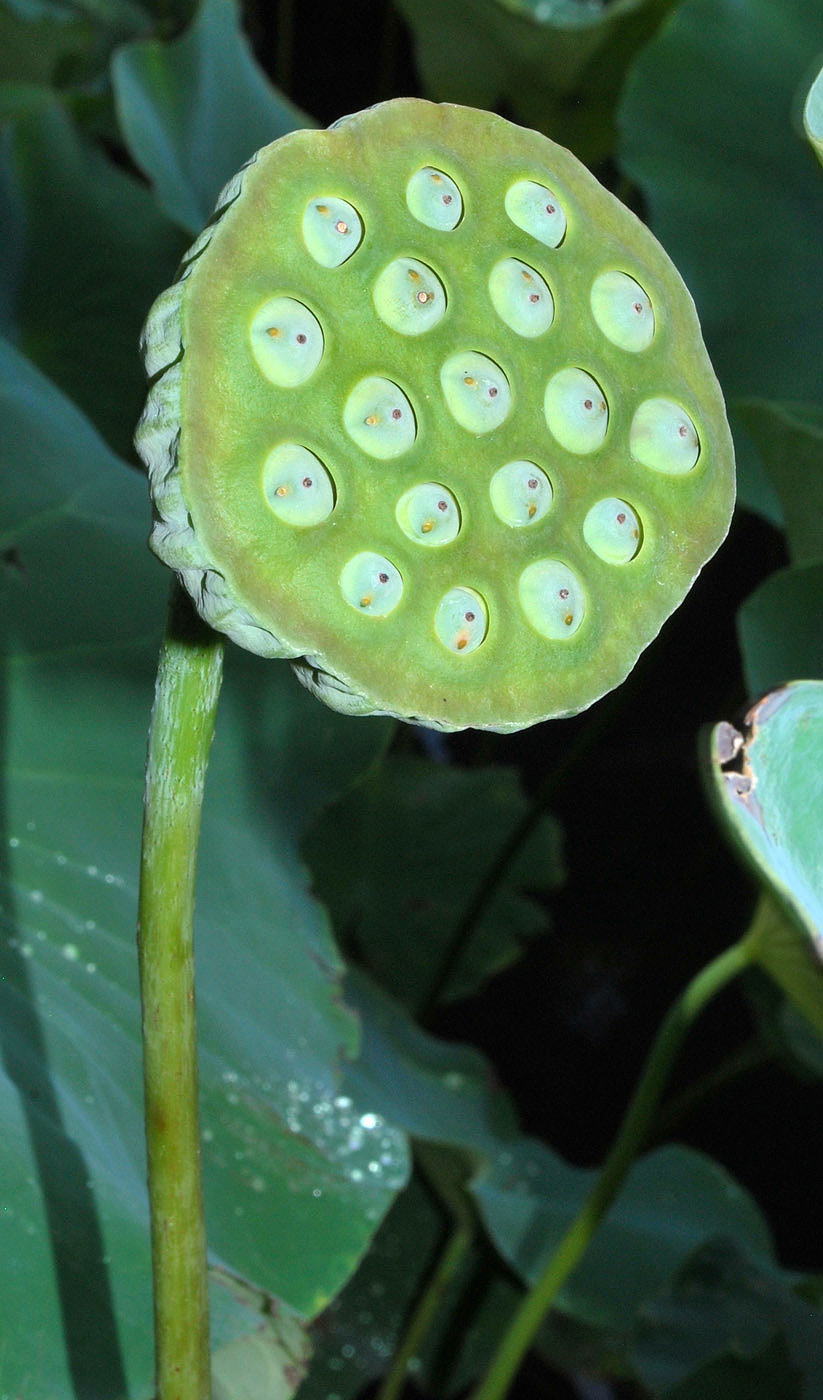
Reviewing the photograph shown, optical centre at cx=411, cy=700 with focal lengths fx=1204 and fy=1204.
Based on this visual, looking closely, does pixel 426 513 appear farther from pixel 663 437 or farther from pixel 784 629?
pixel 784 629

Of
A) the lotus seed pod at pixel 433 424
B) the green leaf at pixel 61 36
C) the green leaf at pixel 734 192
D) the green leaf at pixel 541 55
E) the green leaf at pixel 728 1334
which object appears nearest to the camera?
the lotus seed pod at pixel 433 424

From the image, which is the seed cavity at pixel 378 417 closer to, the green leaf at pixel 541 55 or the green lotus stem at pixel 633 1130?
the green lotus stem at pixel 633 1130

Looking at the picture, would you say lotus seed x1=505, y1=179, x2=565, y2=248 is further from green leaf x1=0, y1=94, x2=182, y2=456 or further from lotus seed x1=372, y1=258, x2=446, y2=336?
green leaf x1=0, y1=94, x2=182, y2=456

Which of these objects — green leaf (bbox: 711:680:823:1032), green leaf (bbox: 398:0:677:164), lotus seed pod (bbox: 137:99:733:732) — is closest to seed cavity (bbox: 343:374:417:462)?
lotus seed pod (bbox: 137:99:733:732)

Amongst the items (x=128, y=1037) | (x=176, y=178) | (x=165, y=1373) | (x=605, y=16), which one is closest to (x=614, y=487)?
(x=165, y=1373)

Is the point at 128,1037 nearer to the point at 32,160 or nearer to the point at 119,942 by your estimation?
the point at 119,942

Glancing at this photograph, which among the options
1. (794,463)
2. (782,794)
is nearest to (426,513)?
(782,794)

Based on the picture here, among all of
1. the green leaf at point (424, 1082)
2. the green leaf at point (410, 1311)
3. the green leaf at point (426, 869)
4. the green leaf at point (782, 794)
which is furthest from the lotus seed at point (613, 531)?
the green leaf at point (426, 869)
